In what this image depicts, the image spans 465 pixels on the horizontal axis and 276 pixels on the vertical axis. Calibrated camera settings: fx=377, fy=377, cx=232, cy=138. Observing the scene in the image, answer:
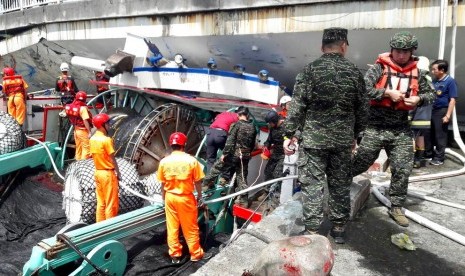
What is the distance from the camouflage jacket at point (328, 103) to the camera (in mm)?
3002

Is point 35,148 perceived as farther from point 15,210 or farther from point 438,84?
point 438,84

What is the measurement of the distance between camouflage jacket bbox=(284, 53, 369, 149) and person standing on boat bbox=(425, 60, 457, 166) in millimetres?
3419

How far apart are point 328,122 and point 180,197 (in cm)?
245

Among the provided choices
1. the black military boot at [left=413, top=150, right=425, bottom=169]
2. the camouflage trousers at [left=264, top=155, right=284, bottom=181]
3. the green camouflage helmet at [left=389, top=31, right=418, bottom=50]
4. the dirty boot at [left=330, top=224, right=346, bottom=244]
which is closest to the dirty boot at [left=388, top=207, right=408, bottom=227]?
the dirty boot at [left=330, top=224, right=346, bottom=244]

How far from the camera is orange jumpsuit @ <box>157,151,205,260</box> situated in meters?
4.78

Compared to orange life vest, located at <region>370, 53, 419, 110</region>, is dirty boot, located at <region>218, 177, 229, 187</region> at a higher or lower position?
lower

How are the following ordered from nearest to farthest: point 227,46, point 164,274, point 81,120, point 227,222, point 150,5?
point 164,274, point 227,222, point 81,120, point 227,46, point 150,5

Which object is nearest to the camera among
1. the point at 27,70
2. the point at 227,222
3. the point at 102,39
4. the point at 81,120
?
the point at 227,222

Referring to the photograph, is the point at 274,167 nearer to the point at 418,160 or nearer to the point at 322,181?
the point at 418,160

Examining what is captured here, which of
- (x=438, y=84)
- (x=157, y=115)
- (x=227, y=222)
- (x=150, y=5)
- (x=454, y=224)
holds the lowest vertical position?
(x=227, y=222)

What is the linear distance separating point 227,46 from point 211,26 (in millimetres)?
603

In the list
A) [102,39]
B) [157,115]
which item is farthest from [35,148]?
[102,39]

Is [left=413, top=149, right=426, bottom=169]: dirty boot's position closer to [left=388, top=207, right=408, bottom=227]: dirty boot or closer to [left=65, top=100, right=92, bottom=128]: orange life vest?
[left=388, top=207, right=408, bottom=227]: dirty boot

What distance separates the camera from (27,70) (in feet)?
48.4
